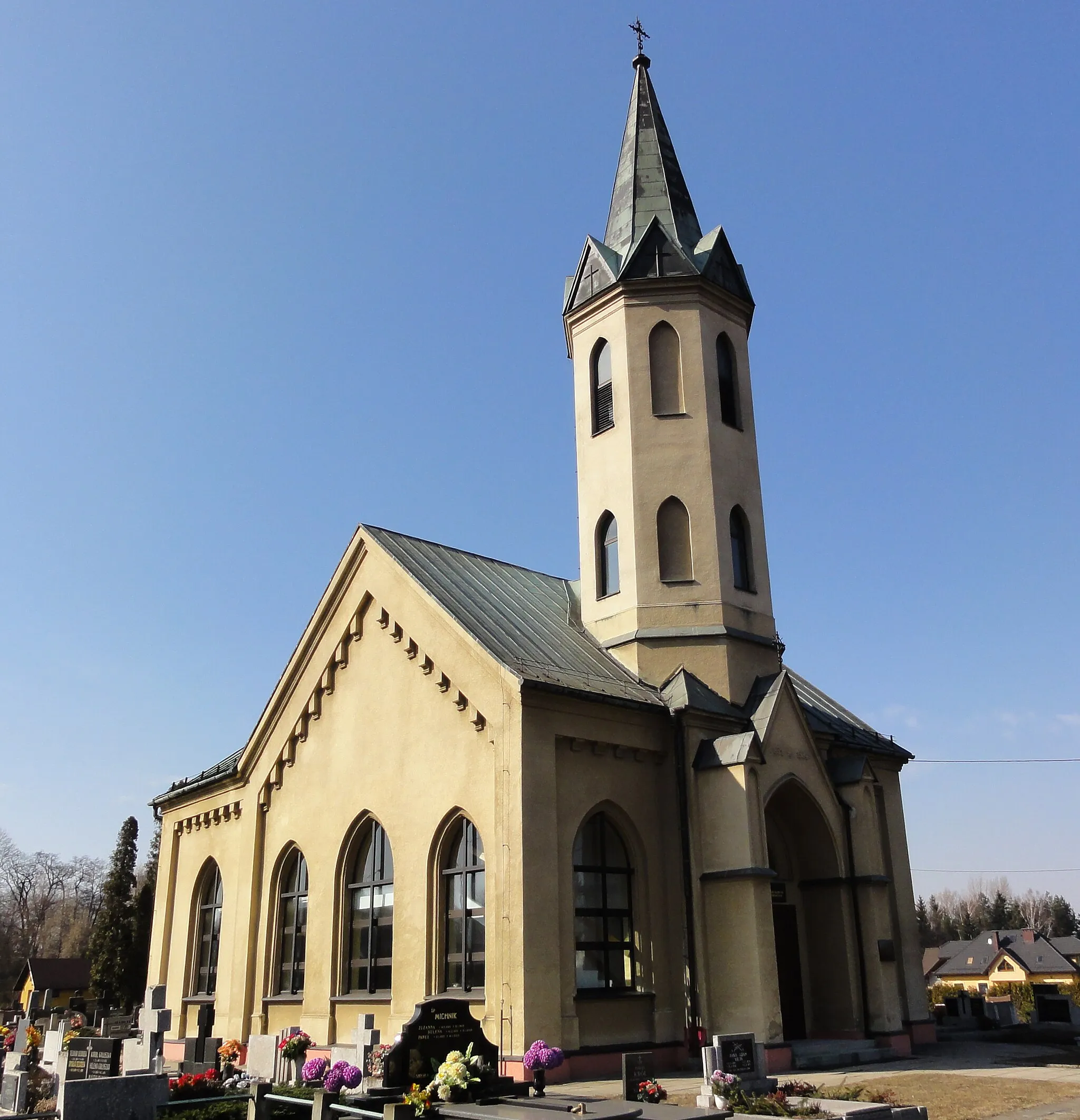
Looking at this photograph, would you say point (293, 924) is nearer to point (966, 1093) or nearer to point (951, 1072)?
point (951, 1072)

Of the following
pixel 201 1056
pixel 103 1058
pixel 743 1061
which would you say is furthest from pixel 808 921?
pixel 103 1058

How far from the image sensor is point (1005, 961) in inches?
3130

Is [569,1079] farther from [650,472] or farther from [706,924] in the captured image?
[650,472]

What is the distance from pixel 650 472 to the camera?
76.2 feet

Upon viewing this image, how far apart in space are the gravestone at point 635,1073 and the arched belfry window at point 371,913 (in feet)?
25.7

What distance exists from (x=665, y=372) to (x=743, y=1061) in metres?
15.0

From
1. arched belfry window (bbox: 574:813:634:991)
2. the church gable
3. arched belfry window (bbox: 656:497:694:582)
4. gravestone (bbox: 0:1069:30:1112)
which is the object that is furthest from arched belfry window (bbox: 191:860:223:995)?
the church gable

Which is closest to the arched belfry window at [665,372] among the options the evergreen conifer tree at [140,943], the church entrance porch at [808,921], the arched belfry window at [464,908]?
the church entrance porch at [808,921]

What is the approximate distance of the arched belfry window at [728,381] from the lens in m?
24.6

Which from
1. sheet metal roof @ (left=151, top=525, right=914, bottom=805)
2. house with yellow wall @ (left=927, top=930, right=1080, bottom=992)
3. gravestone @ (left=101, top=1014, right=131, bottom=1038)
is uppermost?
sheet metal roof @ (left=151, top=525, right=914, bottom=805)

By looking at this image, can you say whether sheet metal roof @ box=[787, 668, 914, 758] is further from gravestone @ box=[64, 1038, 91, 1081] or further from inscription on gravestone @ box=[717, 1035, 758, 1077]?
gravestone @ box=[64, 1038, 91, 1081]

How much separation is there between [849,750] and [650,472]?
7988mm

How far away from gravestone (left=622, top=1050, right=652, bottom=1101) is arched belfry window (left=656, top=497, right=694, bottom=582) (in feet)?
36.8

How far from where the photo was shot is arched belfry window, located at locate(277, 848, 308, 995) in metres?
22.7
